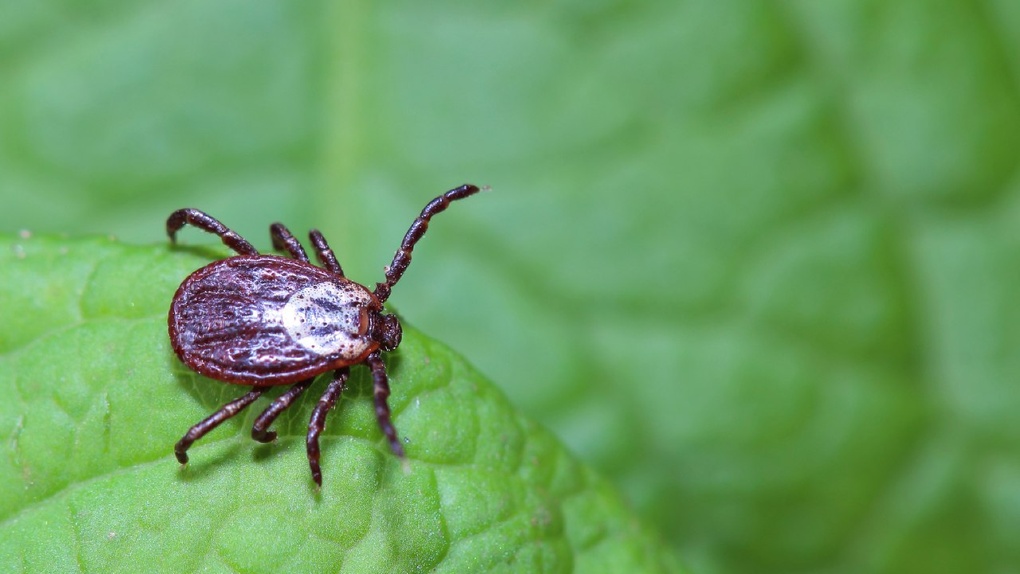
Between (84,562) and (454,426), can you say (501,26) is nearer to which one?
(454,426)

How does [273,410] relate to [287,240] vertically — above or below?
below

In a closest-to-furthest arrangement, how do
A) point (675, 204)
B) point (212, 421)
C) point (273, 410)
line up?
1. point (212, 421)
2. point (273, 410)
3. point (675, 204)

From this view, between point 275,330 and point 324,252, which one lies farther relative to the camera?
point 324,252

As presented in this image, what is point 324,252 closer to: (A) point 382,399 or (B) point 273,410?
(B) point 273,410

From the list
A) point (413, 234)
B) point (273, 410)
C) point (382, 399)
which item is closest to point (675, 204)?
point (413, 234)

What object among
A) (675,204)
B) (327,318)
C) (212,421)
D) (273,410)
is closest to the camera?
(212,421)

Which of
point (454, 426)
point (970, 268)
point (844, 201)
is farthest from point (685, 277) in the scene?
point (454, 426)
